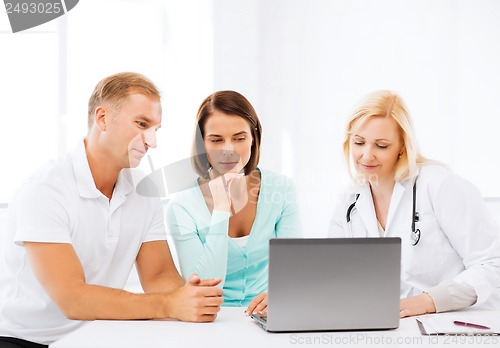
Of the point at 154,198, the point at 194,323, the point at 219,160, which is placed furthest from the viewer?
the point at 219,160

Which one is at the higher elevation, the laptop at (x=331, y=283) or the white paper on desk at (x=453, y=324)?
the laptop at (x=331, y=283)

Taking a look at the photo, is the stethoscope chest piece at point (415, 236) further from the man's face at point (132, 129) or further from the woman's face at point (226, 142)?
the man's face at point (132, 129)

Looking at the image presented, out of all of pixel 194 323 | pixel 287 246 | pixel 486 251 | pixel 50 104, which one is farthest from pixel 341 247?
pixel 50 104

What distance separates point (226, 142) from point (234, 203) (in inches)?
9.5

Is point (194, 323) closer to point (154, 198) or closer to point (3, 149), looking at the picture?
point (154, 198)

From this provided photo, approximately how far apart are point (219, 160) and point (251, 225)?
0.89 feet

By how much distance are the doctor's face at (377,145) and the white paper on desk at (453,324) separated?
601 millimetres

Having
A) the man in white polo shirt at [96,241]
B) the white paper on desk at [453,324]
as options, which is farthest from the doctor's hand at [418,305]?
the man in white polo shirt at [96,241]

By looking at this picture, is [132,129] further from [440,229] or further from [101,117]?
[440,229]

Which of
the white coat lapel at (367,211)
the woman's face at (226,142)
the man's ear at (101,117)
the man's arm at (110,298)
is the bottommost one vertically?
the man's arm at (110,298)

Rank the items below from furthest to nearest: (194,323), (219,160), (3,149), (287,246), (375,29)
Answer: (375,29)
(3,149)
(219,160)
(194,323)
(287,246)

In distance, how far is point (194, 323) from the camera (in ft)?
5.10

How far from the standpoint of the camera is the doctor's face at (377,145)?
81.0 inches

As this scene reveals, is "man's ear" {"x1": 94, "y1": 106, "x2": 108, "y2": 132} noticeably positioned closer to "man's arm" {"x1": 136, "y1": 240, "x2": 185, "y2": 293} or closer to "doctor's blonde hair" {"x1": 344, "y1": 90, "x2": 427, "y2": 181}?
"man's arm" {"x1": 136, "y1": 240, "x2": 185, "y2": 293}
